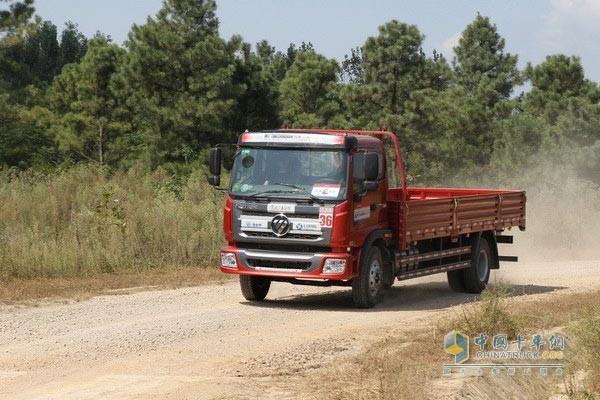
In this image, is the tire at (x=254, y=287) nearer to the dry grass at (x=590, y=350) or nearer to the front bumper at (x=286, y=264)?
the front bumper at (x=286, y=264)

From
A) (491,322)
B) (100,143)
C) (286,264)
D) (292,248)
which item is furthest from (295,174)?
(100,143)

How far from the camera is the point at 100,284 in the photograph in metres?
17.9

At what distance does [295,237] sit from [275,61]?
47.5 metres

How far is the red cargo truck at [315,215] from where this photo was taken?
48.3 ft

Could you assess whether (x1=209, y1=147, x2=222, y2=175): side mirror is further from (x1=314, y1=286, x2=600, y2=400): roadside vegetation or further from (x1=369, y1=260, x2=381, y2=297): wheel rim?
(x1=314, y1=286, x2=600, y2=400): roadside vegetation

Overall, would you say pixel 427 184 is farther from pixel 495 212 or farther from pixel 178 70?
pixel 495 212

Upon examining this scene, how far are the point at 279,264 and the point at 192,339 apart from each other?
2.81 m

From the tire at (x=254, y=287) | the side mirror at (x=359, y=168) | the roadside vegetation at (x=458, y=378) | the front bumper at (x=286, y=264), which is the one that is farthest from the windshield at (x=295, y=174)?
the roadside vegetation at (x=458, y=378)

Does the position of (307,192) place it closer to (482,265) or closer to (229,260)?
(229,260)

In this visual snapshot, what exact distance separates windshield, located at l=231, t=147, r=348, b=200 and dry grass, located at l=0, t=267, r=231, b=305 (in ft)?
11.1

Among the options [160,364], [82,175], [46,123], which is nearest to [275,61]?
[46,123]

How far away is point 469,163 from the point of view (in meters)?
43.5

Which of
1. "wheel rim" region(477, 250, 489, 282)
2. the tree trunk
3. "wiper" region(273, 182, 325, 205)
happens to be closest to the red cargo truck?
"wiper" region(273, 182, 325, 205)

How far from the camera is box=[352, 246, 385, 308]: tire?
598 inches
